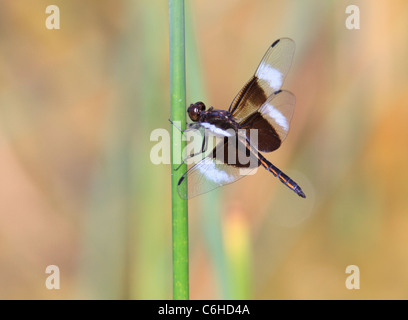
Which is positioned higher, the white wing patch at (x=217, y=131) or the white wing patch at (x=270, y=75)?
the white wing patch at (x=270, y=75)

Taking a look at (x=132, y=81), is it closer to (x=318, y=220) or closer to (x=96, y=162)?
(x=96, y=162)

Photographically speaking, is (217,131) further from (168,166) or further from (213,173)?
(168,166)

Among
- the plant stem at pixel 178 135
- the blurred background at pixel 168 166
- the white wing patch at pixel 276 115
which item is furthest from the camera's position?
the blurred background at pixel 168 166

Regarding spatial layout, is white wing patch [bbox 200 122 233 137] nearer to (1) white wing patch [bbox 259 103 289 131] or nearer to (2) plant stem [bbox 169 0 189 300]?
(1) white wing patch [bbox 259 103 289 131]

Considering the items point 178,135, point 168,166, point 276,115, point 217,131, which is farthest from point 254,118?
point 178,135

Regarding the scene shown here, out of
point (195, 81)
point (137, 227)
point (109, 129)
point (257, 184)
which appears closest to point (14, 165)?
point (109, 129)

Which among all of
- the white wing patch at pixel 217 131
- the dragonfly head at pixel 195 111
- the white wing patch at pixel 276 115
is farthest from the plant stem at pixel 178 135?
the white wing patch at pixel 276 115

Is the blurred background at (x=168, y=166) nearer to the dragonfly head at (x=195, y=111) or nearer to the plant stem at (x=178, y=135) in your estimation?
the dragonfly head at (x=195, y=111)
